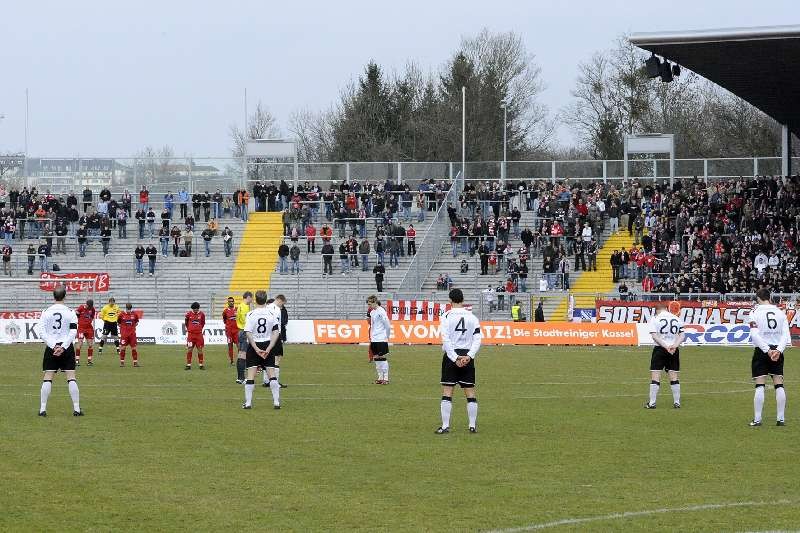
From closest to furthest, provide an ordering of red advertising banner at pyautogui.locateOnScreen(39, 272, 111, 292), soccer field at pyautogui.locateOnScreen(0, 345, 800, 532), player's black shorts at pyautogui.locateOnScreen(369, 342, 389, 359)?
soccer field at pyautogui.locateOnScreen(0, 345, 800, 532) → player's black shorts at pyautogui.locateOnScreen(369, 342, 389, 359) → red advertising banner at pyautogui.locateOnScreen(39, 272, 111, 292)

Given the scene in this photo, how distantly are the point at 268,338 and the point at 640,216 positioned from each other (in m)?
37.1

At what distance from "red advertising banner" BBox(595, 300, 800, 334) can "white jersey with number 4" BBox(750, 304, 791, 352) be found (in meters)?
24.8

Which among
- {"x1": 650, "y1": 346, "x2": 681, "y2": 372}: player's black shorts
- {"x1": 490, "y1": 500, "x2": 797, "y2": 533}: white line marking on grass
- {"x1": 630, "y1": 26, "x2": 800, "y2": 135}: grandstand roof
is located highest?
{"x1": 630, "y1": 26, "x2": 800, "y2": 135}: grandstand roof

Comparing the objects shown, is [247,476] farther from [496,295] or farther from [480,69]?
[480,69]

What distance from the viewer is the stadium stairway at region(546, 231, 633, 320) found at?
155ft

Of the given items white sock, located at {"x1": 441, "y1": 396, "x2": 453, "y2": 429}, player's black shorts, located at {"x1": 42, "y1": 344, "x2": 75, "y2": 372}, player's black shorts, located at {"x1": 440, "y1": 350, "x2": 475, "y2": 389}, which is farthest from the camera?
player's black shorts, located at {"x1": 42, "y1": 344, "x2": 75, "y2": 372}

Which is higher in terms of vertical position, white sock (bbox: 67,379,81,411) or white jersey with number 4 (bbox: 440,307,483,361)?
white jersey with number 4 (bbox: 440,307,483,361)

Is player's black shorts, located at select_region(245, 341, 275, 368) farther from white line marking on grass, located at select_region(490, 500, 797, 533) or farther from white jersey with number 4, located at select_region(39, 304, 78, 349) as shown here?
white line marking on grass, located at select_region(490, 500, 797, 533)

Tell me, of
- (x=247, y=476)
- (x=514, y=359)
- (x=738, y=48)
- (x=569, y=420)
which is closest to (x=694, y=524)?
(x=247, y=476)

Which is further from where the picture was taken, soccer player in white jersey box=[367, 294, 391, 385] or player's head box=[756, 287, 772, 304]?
soccer player in white jersey box=[367, 294, 391, 385]

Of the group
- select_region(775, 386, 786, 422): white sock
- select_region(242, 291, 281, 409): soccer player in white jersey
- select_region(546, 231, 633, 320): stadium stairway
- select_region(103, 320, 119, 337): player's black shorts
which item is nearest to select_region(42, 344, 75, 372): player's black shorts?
select_region(242, 291, 281, 409): soccer player in white jersey

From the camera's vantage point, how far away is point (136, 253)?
2203 inches

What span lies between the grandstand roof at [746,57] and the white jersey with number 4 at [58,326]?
2671 cm

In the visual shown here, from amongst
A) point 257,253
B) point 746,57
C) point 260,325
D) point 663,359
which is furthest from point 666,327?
point 257,253
